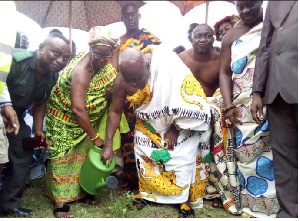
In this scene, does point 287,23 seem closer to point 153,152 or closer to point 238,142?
point 238,142

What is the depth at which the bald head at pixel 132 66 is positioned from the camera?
2309mm

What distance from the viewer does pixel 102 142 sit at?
2.61 metres

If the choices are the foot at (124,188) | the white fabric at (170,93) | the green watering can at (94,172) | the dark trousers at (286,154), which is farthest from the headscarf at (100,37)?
the foot at (124,188)

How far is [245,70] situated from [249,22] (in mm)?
425

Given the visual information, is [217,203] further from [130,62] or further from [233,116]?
[130,62]

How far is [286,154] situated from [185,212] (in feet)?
3.37

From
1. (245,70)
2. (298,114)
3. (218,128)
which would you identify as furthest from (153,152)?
(298,114)

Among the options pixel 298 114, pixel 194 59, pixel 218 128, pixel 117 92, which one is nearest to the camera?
pixel 298 114

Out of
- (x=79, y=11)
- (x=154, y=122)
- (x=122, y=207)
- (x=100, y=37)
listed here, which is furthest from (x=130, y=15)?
(x=122, y=207)

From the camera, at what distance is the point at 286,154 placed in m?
1.95

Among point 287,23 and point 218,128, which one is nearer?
point 287,23

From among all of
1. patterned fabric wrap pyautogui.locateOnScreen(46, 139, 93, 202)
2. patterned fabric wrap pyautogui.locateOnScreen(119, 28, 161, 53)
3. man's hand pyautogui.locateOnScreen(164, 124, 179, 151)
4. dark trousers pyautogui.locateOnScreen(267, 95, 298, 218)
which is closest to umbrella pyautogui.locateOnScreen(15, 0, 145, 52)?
patterned fabric wrap pyautogui.locateOnScreen(119, 28, 161, 53)

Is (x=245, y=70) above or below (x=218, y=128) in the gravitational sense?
above

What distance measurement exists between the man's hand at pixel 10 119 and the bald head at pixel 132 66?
0.83m
